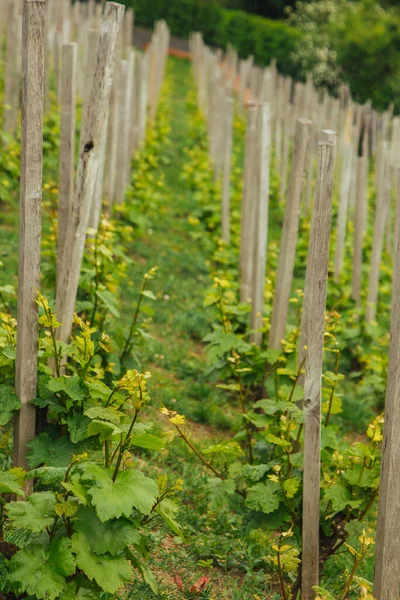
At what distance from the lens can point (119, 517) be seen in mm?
2447

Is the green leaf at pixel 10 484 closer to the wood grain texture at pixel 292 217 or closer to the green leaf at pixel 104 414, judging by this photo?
the green leaf at pixel 104 414

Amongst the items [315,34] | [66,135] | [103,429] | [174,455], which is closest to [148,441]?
[103,429]

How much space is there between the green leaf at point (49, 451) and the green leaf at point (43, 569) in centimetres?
44

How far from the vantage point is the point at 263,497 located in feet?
10.3

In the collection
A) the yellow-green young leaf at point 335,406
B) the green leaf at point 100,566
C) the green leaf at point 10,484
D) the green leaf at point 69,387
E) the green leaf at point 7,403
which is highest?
the green leaf at point 69,387

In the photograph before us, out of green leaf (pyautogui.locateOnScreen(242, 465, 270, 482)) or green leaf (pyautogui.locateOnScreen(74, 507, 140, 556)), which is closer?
green leaf (pyautogui.locateOnScreen(74, 507, 140, 556))

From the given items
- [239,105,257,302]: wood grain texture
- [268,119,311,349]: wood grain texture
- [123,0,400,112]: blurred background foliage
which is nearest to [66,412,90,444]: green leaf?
[268,119,311,349]: wood grain texture

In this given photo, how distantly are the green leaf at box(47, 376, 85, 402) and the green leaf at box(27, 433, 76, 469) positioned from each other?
158 millimetres

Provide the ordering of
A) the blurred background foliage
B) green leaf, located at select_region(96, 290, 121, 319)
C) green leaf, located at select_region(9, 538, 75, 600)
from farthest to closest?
the blurred background foliage
green leaf, located at select_region(96, 290, 121, 319)
green leaf, located at select_region(9, 538, 75, 600)

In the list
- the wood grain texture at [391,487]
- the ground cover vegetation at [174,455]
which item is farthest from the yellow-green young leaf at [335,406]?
the wood grain texture at [391,487]

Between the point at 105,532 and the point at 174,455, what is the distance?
177 centimetres

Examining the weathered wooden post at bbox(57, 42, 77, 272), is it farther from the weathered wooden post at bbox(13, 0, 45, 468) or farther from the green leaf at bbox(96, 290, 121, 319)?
the weathered wooden post at bbox(13, 0, 45, 468)

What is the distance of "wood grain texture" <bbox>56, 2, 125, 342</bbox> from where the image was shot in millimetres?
3162

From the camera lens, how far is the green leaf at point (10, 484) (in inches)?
97.2
